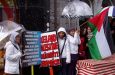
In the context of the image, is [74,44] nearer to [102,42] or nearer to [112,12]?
[102,42]

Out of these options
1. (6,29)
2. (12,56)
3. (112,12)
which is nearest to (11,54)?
(12,56)

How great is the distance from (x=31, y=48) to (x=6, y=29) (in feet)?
3.50

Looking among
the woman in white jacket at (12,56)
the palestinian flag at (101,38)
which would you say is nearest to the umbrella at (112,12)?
the palestinian flag at (101,38)

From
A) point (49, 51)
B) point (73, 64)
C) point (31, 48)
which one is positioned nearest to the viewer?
point (31, 48)

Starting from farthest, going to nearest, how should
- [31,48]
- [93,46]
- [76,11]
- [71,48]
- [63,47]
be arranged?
[76,11] → [71,48] → [63,47] → [93,46] → [31,48]

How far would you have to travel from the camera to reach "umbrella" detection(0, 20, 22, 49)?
10.7 meters

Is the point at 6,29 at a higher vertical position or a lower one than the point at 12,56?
higher

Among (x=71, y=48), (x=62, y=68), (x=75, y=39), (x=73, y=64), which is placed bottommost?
(x=62, y=68)

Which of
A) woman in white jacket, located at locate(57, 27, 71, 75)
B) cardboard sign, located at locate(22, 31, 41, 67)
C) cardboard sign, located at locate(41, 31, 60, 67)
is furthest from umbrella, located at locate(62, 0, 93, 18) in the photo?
cardboard sign, located at locate(22, 31, 41, 67)

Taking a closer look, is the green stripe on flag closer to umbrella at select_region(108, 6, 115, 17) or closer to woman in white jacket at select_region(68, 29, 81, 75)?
woman in white jacket at select_region(68, 29, 81, 75)

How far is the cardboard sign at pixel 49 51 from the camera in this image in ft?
35.9

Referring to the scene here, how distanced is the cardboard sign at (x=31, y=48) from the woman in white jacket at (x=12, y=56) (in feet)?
2.16

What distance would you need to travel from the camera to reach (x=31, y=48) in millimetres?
10570

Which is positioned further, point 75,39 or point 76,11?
point 76,11
